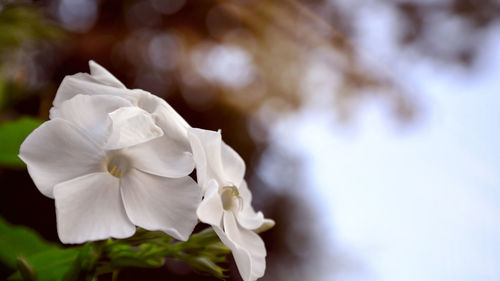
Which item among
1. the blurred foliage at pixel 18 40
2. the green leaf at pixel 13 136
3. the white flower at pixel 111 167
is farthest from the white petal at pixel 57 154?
the blurred foliage at pixel 18 40

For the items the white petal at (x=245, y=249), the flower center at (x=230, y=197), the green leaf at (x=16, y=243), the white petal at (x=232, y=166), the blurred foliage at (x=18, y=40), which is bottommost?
the green leaf at (x=16, y=243)

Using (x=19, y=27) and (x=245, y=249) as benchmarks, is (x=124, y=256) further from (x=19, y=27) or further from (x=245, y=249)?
(x=19, y=27)

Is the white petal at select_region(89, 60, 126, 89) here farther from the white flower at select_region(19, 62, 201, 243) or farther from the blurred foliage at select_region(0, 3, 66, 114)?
the blurred foliage at select_region(0, 3, 66, 114)

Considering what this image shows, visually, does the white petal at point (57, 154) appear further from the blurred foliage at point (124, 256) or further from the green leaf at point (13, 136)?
the green leaf at point (13, 136)

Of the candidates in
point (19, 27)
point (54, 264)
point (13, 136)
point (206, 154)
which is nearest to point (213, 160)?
point (206, 154)

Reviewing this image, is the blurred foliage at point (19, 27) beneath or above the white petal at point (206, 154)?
beneath

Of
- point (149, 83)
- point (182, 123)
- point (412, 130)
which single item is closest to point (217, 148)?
point (182, 123)

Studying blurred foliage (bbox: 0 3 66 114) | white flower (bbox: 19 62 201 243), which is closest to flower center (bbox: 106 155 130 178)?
white flower (bbox: 19 62 201 243)
